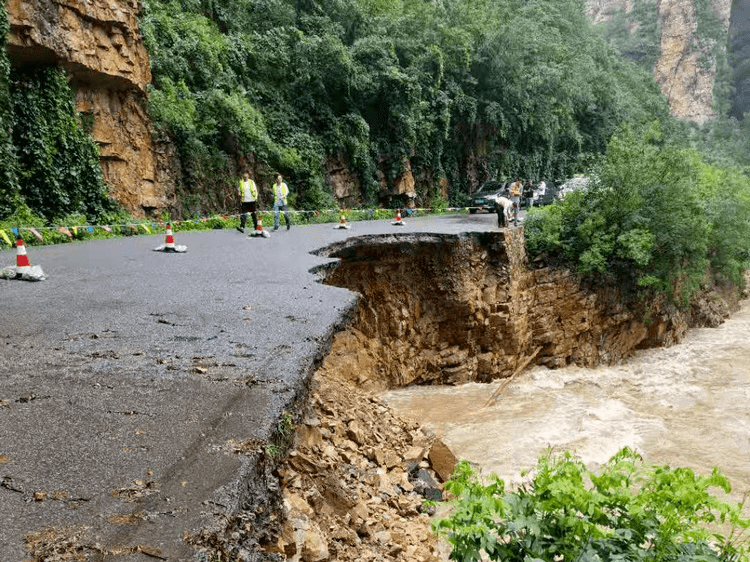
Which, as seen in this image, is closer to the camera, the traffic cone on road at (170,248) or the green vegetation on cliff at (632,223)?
the traffic cone on road at (170,248)

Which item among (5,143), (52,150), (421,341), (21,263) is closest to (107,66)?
(52,150)

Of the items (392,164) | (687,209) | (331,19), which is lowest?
(687,209)

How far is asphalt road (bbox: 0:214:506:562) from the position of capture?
6.98ft

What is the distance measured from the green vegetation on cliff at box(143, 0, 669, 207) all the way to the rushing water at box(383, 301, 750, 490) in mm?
7756

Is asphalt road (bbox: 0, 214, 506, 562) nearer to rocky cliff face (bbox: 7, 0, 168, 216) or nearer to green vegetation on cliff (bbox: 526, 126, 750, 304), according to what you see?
rocky cliff face (bbox: 7, 0, 168, 216)

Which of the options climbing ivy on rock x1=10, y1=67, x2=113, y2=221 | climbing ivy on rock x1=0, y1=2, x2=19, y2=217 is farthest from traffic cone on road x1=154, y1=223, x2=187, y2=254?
climbing ivy on rock x1=10, y1=67, x2=113, y2=221

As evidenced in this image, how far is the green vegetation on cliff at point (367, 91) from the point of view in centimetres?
1795

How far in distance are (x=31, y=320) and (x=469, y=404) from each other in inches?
382

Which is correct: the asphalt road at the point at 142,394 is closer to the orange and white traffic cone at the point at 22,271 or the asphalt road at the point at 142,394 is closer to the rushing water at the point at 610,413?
the orange and white traffic cone at the point at 22,271

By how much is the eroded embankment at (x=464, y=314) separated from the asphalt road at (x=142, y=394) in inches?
212

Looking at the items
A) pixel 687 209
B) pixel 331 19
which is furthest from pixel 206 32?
pixel 687 209

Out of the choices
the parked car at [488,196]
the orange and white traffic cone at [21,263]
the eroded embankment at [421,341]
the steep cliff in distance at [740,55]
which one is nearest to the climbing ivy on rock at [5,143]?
the orange and white traffic cone at [21,263]

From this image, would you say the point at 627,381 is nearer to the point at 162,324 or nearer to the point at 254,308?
the point at 254,308

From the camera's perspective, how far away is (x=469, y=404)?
1224 centimetres
